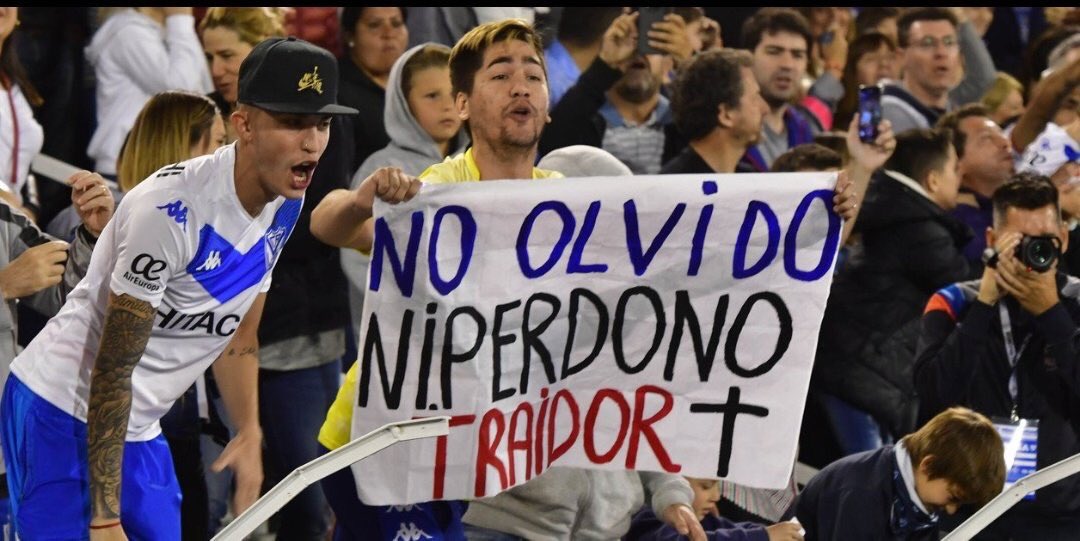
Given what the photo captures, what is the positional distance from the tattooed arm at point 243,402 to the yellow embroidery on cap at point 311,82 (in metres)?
0.83

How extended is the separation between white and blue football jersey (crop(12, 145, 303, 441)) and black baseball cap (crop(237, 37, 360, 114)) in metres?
0.23

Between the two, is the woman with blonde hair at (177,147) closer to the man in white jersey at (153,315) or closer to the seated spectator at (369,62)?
the man in white jersey at (153,315)

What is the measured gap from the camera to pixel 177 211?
473 centimetres

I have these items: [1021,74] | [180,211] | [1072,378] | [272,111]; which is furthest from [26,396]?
[1021,74]

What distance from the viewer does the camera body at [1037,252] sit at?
6.83m

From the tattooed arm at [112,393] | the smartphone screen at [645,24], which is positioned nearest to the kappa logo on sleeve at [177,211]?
the tattooed arm at [112,393]

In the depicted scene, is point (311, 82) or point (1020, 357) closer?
point (311, 82)

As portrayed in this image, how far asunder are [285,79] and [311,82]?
0.07m

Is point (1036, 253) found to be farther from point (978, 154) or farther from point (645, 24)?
point (645, 24)

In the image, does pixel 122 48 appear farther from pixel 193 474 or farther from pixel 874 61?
pixel 874 61

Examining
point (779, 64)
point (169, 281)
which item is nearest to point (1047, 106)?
point (779, 64)

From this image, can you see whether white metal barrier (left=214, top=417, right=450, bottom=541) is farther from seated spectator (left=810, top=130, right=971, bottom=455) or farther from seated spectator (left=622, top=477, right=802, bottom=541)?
seated spectator (left=810, top=130, right=971, bottom=455)

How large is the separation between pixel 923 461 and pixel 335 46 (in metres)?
4.11

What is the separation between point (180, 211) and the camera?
4.73 m
